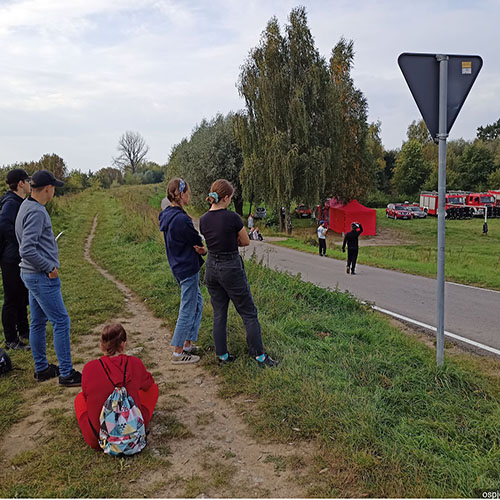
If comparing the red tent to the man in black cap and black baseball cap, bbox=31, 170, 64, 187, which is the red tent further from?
black baseball cap, bbox=31, 170, 64, 187

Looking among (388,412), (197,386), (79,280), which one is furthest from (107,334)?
(79,280)

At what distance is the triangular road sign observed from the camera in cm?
443

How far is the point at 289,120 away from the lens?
3206cm

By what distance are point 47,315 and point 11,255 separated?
5.23 feet

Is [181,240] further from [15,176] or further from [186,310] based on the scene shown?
[15,176]

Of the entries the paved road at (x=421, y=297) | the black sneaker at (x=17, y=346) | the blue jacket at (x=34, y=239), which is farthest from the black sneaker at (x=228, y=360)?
the paved road at (x=421, y=297)

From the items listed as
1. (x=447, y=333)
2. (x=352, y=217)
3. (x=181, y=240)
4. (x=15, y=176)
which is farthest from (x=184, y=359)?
(x=352, y=217)

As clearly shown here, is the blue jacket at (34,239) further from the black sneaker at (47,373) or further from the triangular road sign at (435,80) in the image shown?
the triangular road sign at (435,80)

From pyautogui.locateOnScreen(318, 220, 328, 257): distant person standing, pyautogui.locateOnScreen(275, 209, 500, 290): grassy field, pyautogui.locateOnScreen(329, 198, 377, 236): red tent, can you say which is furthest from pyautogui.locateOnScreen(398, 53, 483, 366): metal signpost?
pyautogui.locateOnScreen(329, 198, 377, 236): red tent

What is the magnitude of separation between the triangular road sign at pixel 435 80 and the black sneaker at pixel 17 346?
5.29 meters

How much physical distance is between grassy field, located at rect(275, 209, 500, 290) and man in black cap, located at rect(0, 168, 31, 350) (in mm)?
11177

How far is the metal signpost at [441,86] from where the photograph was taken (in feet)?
14.5

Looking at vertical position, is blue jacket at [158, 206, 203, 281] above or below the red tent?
above

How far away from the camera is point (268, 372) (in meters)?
4.47
